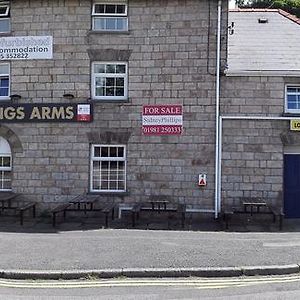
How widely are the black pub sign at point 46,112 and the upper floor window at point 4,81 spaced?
46 centimetres

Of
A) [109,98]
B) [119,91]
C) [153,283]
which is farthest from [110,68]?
[153,283]

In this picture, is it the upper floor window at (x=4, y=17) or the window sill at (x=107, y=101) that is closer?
the window sill at (x=107, y=101)

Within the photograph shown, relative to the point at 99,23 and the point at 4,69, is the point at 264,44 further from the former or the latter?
the point at 4,69

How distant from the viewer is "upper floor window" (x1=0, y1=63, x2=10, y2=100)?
52.5 feet

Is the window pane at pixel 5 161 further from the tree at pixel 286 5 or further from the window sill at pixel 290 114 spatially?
the tree at pixel 286 5

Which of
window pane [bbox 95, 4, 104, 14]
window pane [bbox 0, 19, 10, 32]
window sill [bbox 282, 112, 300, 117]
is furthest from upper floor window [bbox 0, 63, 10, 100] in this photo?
window sill [bbox 282, 112, 300, 117]

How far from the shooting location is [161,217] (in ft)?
49.6

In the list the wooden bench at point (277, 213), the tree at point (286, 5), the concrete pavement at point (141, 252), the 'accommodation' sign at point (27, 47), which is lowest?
the concrete pavement at point (141, 252)

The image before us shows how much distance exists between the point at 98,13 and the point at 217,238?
8.40 meters

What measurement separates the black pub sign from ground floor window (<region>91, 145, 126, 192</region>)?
115 centimetres

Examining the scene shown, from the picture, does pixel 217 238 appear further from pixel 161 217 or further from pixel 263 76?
pixel 263 76

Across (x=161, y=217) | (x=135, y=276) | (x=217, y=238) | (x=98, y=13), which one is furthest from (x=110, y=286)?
(x=98, y=13)

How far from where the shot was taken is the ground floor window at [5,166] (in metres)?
15.9

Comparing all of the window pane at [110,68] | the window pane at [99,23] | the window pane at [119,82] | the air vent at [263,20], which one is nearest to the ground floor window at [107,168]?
the window pane at [119,82]
